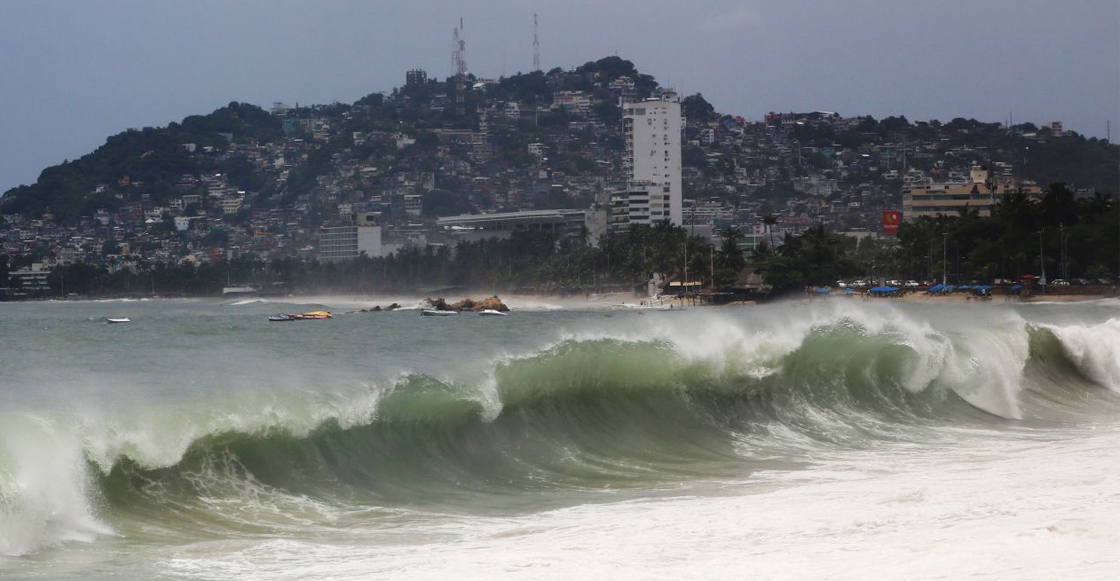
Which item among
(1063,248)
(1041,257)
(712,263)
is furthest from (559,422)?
(712,263)

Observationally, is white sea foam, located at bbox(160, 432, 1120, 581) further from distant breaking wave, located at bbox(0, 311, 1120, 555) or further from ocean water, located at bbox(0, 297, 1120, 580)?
distant breaking wave, located at bbox(0, 311, 1120, 555)

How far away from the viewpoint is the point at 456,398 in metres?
19.8

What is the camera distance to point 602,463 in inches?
728

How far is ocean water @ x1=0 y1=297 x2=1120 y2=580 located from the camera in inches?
436

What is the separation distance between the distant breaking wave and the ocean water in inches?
2.0

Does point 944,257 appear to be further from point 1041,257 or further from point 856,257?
point 856,257

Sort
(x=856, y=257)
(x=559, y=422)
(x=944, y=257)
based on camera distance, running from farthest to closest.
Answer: (x=856, y=257) < (x=944, y=257) < (x=559, y=422)

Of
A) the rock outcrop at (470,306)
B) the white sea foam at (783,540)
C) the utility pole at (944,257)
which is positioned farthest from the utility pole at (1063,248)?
the white sea foam at (783,540)

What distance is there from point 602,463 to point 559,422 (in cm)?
213

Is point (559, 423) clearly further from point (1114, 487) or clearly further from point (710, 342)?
point (1114, 487)

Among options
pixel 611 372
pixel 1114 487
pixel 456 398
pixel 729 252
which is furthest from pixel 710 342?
pixel 729 252

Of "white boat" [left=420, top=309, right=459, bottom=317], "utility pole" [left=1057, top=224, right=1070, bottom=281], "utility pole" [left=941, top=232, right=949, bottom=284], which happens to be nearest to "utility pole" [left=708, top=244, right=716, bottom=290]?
"utility pole" [left=941, top=232, right=949, bottom=284]

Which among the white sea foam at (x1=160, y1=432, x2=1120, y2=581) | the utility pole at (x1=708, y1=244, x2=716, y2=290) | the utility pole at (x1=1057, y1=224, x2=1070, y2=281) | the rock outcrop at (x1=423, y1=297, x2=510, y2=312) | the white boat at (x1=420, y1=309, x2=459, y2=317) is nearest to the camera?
the white sea foam at (x1=160, y1=432, x2=1120, y2=581)

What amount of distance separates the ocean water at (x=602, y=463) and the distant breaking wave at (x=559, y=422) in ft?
0.17
